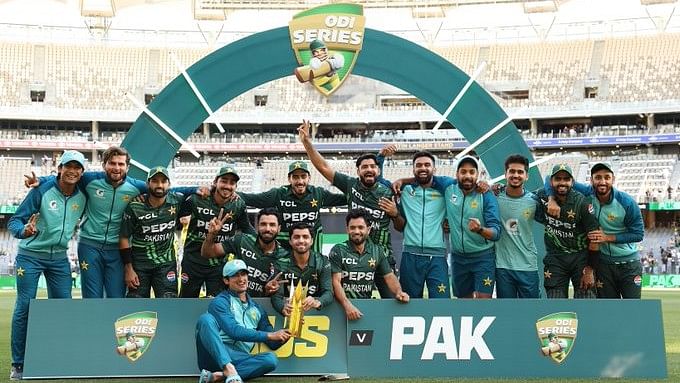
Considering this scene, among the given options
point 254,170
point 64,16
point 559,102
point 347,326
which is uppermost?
point 64,16

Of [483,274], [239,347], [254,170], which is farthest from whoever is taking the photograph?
[254,170]

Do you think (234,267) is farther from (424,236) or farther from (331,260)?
(424,236)

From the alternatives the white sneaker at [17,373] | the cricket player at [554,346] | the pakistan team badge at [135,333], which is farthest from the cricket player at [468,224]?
the white sneaker at [17,373]

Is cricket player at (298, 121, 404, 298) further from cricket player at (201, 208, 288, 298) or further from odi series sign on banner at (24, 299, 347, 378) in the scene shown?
cricket player at (201, 208, 288, 298)

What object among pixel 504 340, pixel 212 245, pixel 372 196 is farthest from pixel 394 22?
pixel 504 340

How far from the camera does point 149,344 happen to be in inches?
255

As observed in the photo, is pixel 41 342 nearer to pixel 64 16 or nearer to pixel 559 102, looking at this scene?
pixel 559 102

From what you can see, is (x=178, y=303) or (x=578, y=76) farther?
(x=578, y=76)

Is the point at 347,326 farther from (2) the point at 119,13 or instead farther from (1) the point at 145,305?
(2) the point at 119,13

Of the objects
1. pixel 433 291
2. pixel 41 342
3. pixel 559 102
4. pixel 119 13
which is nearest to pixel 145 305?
pixel 41 342

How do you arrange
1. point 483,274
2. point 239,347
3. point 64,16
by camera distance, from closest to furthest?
point 239,347
point 483,274
point 64,16

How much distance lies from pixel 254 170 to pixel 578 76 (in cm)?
1810

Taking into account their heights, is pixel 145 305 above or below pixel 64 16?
below

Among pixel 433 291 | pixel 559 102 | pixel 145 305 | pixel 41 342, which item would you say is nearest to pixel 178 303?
pixel 145 305
